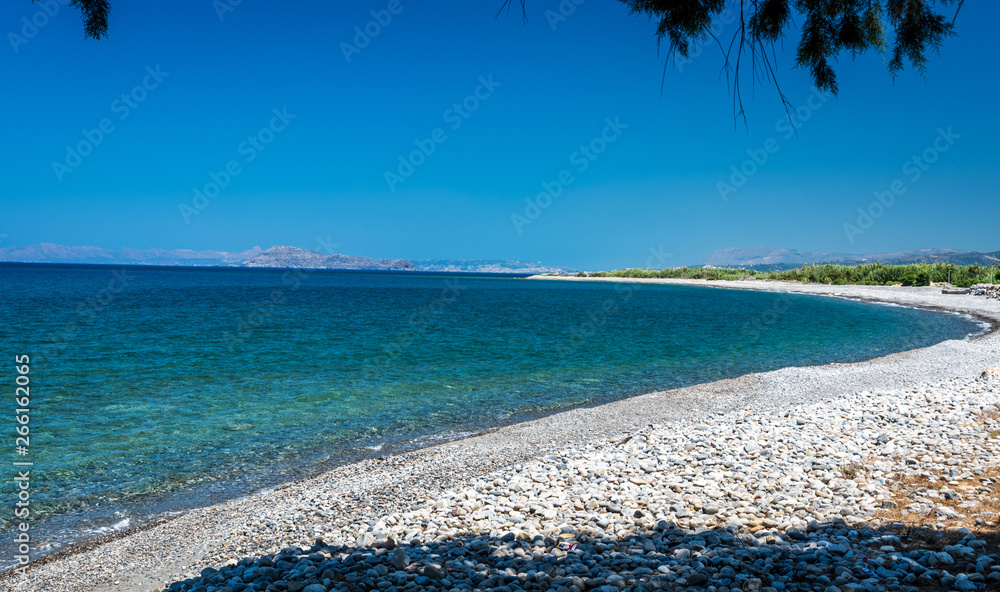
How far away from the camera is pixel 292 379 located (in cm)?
1788

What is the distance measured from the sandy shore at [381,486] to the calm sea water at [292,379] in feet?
3.49

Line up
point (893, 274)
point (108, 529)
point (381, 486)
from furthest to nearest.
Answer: point (893, 274) → point (381, 486) → point (108, 529)

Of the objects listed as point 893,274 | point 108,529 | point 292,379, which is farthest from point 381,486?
point 893,274

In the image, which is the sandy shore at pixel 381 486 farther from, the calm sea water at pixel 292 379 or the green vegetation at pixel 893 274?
the green vegetation at pixel 893 274

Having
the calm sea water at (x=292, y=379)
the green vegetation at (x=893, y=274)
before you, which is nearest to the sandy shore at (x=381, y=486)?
the calm sea water at (x=292, y=379)

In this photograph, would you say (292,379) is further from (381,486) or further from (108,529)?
(381,486)

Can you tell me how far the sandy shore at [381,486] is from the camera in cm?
638

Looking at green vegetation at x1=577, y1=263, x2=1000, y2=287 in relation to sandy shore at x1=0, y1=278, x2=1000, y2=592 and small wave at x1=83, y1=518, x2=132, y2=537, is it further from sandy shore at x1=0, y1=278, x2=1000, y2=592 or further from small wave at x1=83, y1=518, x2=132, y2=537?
small wave at x1=83, y1=518, x2=132, y2=537

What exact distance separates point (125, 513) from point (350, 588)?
548 centimetres

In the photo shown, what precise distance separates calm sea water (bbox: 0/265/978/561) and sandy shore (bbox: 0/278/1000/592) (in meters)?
1.06

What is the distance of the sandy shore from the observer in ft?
20.9

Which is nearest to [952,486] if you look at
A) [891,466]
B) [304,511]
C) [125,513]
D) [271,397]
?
[891,466]

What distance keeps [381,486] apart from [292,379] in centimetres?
1056

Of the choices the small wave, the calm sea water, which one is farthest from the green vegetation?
the small wave
